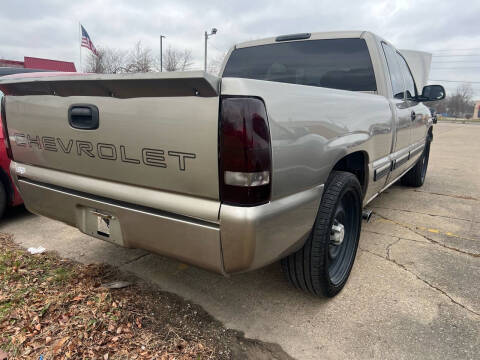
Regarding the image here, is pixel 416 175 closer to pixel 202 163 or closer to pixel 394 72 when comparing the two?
pixel 394 72

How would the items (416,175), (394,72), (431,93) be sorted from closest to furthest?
(394,72), (431,93), (416,175)

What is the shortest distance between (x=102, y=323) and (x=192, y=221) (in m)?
0.93

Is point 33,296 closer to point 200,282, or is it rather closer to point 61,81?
point 200,282

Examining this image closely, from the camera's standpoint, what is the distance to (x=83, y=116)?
6.32 feet

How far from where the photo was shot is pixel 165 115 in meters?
1.63

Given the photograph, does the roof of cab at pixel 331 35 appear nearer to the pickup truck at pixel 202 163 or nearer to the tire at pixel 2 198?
the pickup truck at pixel 202 163

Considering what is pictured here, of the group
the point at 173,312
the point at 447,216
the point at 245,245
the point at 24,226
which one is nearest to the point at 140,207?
the point at 245,245

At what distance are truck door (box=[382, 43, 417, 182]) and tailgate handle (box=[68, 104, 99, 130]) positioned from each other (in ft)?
8.07

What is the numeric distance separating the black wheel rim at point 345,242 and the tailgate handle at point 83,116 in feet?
5.36

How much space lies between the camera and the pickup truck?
5.00 feet

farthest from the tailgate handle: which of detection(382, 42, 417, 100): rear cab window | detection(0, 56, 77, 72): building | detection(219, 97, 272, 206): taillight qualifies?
detection(0, 56, 77, 72): building

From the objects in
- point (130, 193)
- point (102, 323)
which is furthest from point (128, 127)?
point (102, 323)

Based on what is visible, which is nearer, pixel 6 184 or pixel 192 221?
pixel 192 221

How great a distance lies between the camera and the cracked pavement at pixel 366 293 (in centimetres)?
201
